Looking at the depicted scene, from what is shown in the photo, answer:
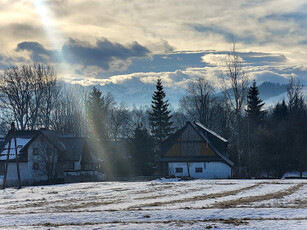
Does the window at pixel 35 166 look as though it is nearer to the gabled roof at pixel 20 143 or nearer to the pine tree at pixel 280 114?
the gabled roof at pixel 20 143

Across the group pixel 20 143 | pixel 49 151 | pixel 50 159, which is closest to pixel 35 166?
pixel 20 143

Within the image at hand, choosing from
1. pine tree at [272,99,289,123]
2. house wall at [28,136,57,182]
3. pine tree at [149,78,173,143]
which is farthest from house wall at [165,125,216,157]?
pine tree at [272,99,289,123]

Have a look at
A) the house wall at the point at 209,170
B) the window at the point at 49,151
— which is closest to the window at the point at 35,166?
the window at the point at 49,151

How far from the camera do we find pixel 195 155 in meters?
60.5

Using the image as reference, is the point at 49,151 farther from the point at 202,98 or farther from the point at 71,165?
the point at 202,98

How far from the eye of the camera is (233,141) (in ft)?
254

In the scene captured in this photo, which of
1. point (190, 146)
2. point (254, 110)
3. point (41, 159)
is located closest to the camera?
point (190, 146)

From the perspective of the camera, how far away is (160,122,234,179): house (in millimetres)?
58938

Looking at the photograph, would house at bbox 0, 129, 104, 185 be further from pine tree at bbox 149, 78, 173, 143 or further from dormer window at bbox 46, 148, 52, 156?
pine tree at bbox 149, 78, 173, 143

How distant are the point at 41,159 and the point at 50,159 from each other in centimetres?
281

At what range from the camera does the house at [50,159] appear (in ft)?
193

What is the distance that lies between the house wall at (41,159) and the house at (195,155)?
15551 mm

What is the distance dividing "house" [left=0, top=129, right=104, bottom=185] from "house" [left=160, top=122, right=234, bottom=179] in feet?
35.0

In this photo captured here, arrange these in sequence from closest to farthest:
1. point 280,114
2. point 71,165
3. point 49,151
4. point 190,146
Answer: point 49,151
point 190,146
point 71,165
point 280,114
